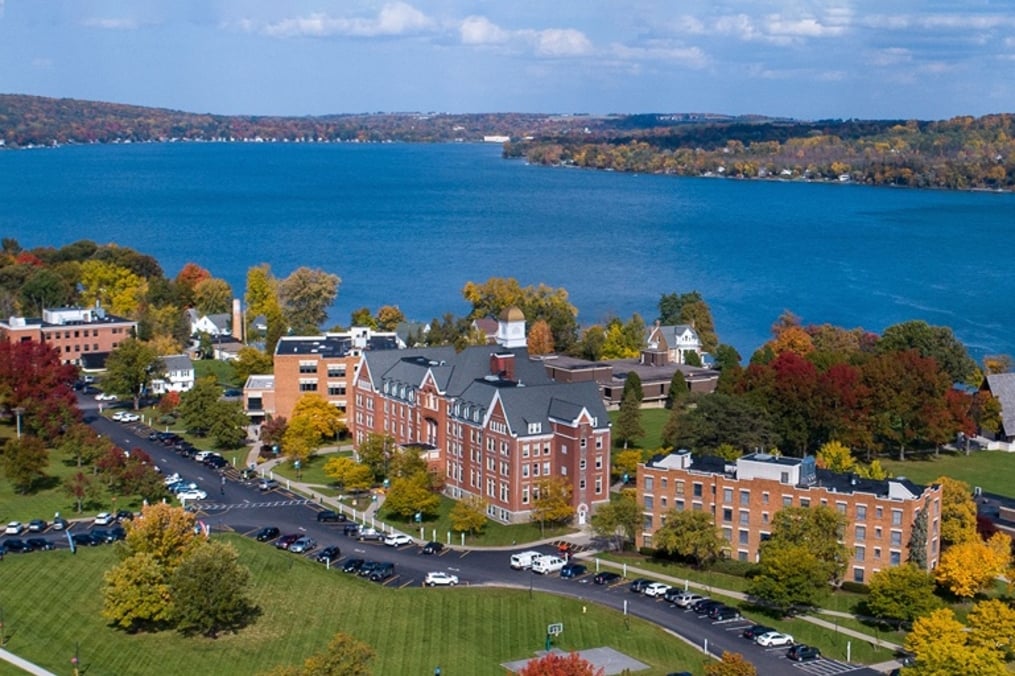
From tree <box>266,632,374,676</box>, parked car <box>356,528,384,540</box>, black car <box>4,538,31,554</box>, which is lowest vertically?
parked car <box>356,528,384,540</box>

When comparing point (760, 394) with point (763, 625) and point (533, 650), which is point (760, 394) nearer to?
point (763, 625)

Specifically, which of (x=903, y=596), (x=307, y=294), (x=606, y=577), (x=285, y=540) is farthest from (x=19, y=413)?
(x=903, y=596)

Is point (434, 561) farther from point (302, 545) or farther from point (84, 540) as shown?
point (84, 540)

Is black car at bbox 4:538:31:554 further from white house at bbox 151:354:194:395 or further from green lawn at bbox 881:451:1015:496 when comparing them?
green lawn at bbox 881:451:1015:496

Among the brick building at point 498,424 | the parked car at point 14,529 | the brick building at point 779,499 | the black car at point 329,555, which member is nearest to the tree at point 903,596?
the brick building at point 779,499

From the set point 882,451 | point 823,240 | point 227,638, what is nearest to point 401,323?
point 882,451

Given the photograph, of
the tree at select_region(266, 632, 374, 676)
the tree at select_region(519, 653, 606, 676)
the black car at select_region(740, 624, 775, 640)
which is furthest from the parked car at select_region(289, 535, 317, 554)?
the tree at select_region(519, 653, 606, 676)

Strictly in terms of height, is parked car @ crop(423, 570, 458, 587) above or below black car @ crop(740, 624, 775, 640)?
below
